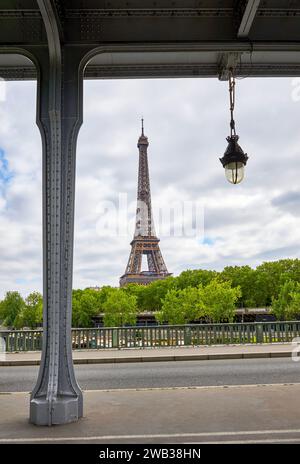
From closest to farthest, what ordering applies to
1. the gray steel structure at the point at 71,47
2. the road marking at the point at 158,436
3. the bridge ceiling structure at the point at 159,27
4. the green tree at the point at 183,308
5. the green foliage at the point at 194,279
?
the road marking at the point at 158,436 → the gray steel structure at the point at 71,47 → the bridge ceiling structure at the point at 159,27 → the green tree at the point at 183,308 → the green foliage at the point at 194,279

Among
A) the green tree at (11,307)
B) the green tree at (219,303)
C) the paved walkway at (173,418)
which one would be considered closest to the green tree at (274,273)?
the green tree at (219,303)

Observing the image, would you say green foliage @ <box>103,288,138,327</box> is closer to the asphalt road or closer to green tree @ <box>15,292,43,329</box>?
green tree @ <box>15,292,43,329</box>

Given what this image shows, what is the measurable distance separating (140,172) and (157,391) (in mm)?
69569

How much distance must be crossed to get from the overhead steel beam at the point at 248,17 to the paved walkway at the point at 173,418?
4711 mm

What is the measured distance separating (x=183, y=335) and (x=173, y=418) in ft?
37.0

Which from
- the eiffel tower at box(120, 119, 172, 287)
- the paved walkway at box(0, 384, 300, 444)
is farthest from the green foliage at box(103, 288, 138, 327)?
the paved walkway at box(0, 384, 300, 444)

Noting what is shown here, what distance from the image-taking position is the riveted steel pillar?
5.57 meters

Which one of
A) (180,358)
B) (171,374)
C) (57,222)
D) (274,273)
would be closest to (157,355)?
(180,358)

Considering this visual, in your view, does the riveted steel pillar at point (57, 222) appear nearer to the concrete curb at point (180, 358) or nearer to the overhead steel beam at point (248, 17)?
the overhead steel beam at point (248, 17)

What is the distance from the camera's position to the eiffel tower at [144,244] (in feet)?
250

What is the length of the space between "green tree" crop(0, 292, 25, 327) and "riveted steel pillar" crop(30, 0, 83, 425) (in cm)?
7323

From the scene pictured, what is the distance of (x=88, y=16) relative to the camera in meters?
6.02

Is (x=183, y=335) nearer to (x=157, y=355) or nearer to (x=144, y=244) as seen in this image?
(x=157, y=355)
